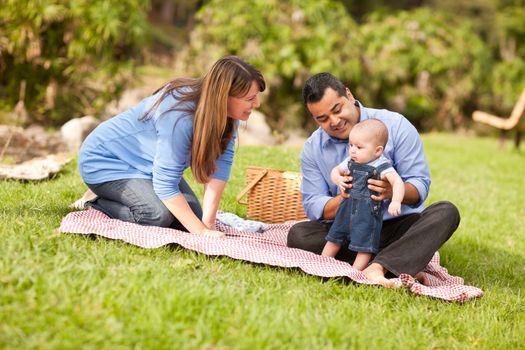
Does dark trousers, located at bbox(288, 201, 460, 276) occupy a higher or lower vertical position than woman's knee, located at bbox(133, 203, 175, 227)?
higher

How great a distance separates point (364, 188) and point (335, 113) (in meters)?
0.53

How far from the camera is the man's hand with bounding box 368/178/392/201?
405cm

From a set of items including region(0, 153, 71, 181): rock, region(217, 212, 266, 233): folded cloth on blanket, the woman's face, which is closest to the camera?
the woman's face

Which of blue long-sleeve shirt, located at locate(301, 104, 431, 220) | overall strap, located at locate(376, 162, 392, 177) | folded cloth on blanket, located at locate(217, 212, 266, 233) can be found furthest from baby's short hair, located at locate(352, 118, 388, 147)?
folded cloth on blanket, located at locate(217, 212, 266, 233)

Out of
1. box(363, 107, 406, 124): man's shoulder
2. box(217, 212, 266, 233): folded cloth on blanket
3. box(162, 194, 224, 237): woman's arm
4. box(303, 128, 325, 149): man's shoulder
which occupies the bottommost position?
box(217, 212, 266, 233): folded cloth on blanket

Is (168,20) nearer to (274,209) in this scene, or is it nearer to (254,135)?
(254,135)

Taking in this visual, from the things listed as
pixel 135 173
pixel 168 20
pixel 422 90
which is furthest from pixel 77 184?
pixel 168 20

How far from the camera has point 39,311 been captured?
2.78 meters

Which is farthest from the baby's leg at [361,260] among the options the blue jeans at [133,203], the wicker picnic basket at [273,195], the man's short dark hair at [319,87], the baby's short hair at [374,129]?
the wicker picnic basket at [273,195]

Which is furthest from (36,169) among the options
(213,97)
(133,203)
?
(213,97)

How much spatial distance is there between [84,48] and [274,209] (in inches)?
239

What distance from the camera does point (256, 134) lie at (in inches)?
430

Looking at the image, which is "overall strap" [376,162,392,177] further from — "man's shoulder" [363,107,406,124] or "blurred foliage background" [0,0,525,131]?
"blurred foliage background" [0,0,525,131]

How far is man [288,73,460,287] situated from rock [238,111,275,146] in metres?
5.68
